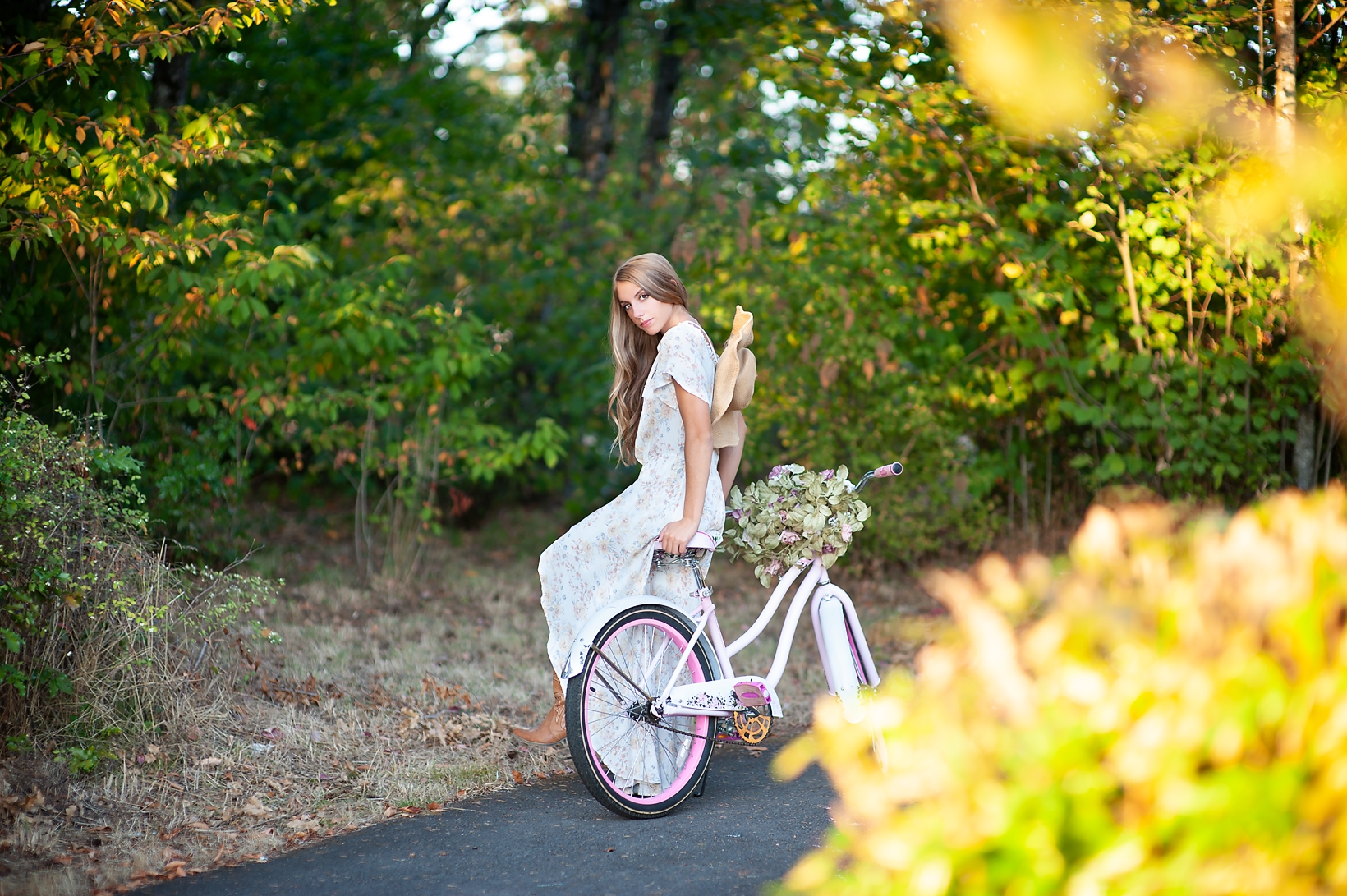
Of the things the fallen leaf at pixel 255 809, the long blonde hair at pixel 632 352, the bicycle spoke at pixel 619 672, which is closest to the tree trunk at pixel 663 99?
the long blonde hair at pixel 632 352

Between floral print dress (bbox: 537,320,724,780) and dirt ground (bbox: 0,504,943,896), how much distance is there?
34.1 inches

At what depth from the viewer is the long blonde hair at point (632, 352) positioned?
3.78 metres

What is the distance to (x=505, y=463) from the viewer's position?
23.3 ft

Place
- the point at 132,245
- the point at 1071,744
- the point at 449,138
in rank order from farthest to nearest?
the point at 449,138 < the point at 132,245 < the point at 1071,744

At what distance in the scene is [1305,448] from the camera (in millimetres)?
6438

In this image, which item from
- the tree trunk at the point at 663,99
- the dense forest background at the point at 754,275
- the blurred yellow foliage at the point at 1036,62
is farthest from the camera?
the tree trunk at the point at 663,99

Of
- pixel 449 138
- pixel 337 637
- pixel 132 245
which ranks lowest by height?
pixel 337 637

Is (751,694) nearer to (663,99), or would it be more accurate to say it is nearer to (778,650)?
(778,650)

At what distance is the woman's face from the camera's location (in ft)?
12.3

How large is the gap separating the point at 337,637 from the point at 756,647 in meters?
2.40

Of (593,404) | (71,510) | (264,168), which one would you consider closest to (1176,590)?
(71,510)

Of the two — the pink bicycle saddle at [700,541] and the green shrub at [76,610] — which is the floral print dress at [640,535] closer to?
the pink bicycle saddle at [700,541]

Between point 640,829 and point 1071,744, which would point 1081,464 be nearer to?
point 640,829

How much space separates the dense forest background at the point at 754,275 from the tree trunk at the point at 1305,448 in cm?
2
